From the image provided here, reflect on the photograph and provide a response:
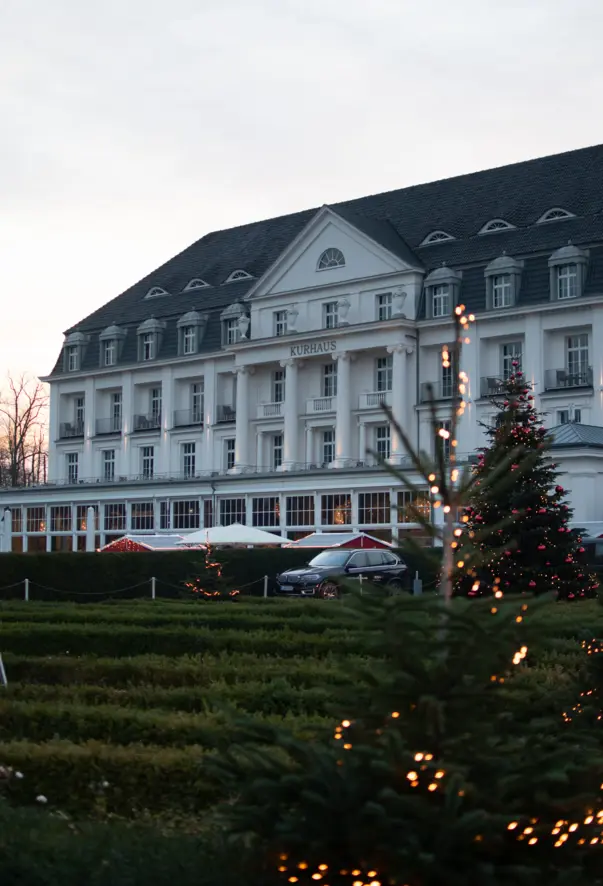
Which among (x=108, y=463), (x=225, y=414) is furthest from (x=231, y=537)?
(x=108, y=463)

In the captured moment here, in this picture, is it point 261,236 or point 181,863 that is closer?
point 181,863

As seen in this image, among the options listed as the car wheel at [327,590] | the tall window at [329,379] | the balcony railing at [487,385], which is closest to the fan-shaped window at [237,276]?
the tall window at [329,379]

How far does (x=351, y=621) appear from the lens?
698cm

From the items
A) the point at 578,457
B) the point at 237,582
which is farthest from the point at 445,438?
the point at 578,457

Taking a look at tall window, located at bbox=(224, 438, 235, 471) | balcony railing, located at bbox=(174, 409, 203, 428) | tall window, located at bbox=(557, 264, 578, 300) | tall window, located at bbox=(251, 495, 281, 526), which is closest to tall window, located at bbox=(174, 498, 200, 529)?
tall window, located at bbox=(251, 495, 281, 526)

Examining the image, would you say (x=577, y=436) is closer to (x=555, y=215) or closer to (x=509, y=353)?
(x=509, y=353)

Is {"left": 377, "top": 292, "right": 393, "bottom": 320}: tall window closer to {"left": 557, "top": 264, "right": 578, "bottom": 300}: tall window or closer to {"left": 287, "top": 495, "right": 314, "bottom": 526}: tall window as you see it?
{"left": 557, "top": 264, "right": 578, "bottom": 300}: tall window

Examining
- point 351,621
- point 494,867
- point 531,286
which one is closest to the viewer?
point 494,867

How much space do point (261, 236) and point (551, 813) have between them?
78.9 meters

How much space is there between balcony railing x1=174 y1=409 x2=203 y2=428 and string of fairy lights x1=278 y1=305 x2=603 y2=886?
237 feet

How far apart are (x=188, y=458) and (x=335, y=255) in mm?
16303

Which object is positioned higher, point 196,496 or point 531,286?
point 531,286

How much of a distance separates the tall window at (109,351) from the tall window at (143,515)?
13.7 metres

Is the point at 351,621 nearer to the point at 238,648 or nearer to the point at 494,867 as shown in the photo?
the point at 494,867
